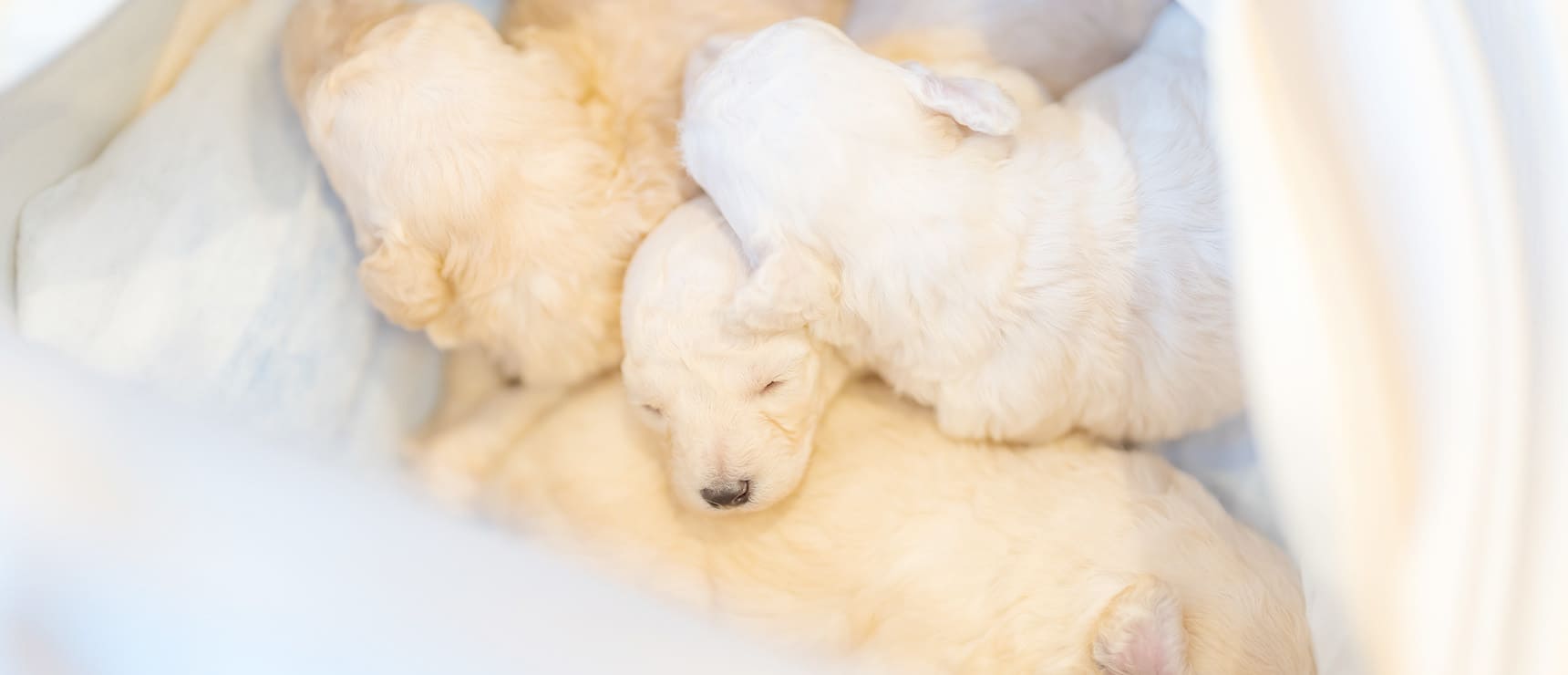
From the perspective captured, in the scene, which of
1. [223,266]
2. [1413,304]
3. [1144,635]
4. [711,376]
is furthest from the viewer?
[223,266]

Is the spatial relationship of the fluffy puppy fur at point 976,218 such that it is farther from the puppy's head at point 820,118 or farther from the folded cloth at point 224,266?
the folded cloth at point 224,266

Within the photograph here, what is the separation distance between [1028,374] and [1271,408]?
1.58 feet

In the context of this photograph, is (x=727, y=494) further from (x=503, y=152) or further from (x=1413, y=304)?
(x=1413, y=304)

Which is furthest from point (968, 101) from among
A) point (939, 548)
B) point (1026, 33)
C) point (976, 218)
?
point (939, 548)

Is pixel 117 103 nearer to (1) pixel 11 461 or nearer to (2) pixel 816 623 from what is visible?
(1) pixel 11 461

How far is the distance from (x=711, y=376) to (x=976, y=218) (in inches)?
13.2

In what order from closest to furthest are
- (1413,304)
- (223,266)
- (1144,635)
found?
(1413,304) → (1144,635) → (223,266)

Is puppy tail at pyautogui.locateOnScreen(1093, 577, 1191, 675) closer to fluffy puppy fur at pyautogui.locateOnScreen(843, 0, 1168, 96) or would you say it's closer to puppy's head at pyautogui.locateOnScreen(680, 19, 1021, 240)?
puppy's head at pyautogui.locateOnScreen(680, 19, 1021, 240)

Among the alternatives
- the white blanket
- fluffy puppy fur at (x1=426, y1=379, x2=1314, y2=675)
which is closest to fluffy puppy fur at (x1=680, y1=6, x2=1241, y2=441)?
fluffy puppy fur at (x1=426, y1=379, x2=1314, y2=675)

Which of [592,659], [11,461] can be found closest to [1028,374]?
[592,659]

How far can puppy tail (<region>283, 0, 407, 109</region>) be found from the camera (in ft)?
4.27

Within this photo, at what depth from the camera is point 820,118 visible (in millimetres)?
1101

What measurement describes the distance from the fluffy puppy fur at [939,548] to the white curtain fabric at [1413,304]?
38 cm

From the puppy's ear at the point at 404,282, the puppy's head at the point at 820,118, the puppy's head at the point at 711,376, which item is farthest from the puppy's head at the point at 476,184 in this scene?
the puppy's head at the point at 820,118
